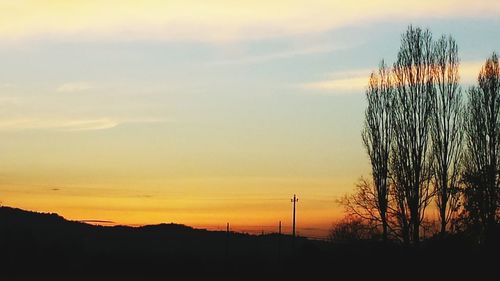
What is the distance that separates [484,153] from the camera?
45375 millimetres

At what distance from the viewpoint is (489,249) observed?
1608 inches

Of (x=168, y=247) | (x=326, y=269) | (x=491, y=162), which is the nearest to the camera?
(x=491, y=162)

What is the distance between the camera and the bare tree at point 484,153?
1698 inches

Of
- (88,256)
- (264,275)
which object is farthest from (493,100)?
(88,256)

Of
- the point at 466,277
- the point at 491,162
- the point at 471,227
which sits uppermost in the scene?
the point at 491,162

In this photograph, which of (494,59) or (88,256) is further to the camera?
(88,256)

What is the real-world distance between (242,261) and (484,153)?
29038 mm

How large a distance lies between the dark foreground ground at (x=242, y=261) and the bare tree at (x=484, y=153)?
1894mm

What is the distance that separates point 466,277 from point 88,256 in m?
41.7

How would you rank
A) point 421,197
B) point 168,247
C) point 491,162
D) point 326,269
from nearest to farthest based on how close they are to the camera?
point 421,197 → point 491,162 → point 326,269 → point 168,247

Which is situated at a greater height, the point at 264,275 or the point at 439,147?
the point at 439,147

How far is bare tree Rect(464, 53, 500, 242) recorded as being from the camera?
43125 millimetres

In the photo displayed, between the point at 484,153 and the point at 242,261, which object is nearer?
the point at 484,153

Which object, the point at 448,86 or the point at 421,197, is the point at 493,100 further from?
the point at 421,197
